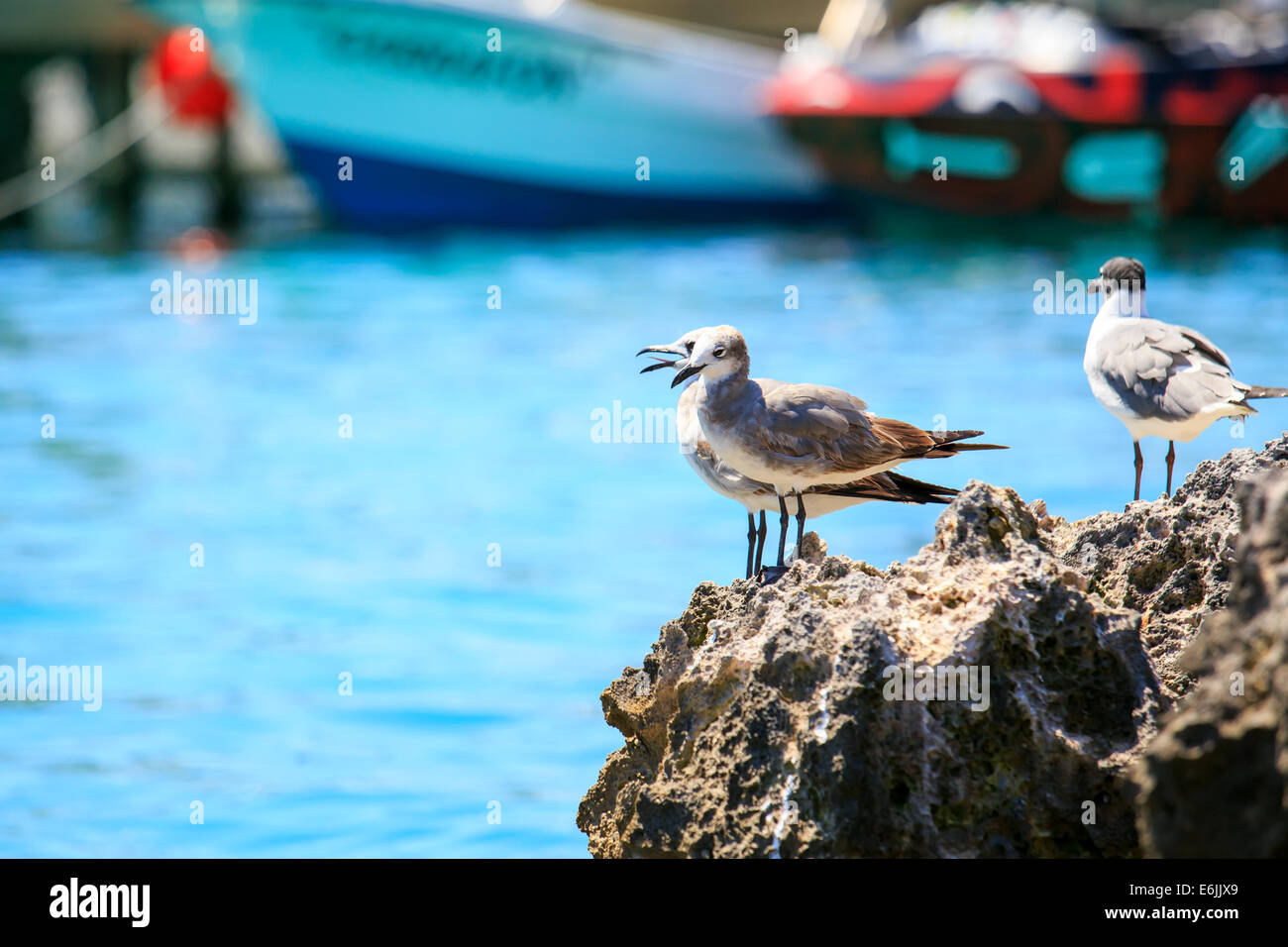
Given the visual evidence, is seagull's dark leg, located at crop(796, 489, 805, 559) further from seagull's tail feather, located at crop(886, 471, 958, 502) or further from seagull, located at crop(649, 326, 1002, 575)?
seagull's tail feather, located at crop(886, 471, 958, 502)

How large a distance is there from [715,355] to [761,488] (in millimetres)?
639

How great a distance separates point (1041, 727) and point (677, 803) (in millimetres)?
966

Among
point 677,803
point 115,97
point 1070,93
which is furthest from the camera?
point 115,97

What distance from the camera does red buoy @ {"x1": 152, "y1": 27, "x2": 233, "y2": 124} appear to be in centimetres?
2803

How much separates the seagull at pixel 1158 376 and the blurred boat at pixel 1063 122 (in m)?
19.4

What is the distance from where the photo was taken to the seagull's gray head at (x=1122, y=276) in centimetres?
600

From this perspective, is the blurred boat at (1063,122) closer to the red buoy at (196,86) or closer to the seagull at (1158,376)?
the red buoy at (196,86)

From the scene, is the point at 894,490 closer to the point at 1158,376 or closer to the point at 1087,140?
the point at 1158,376

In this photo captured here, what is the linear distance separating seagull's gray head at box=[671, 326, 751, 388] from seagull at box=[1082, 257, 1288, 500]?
5.19 ft

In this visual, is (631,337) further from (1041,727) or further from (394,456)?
(1041,727)

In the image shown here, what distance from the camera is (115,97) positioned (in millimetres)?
31828

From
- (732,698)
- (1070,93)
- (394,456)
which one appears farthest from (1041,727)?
(1070,93)

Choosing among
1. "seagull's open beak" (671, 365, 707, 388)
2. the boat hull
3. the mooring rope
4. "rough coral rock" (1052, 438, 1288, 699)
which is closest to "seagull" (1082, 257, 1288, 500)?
"rough coral rock" (1052, 438, 1288, 699)

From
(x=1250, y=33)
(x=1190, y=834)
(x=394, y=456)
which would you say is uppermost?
(x=1250, y=33)
